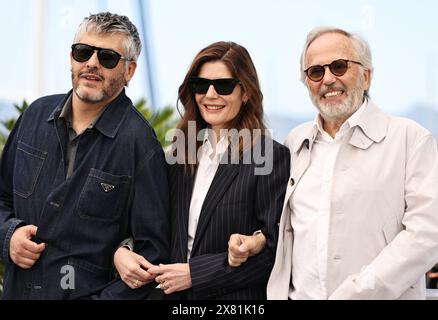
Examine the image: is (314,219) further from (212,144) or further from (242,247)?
(212,144)

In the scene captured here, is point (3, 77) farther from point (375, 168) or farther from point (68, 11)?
point (375, 168)

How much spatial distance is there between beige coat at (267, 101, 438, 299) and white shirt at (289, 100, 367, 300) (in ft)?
0.09

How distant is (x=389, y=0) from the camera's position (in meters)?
6.10

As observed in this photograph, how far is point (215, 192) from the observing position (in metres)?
2.23

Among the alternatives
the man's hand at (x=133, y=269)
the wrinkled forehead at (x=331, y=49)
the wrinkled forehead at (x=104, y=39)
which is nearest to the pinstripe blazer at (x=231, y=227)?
the man's hand at (x=133, y=269)

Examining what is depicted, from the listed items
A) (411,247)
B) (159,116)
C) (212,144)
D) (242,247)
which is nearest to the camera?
(411,247)

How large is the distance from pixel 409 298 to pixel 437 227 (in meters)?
0.27

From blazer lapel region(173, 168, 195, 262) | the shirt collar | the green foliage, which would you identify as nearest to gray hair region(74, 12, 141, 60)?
the shirt collar

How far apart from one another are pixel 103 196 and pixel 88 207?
0.23ft

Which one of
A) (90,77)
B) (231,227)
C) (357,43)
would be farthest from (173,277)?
(357,43)

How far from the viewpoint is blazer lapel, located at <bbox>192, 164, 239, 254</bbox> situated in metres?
2.20

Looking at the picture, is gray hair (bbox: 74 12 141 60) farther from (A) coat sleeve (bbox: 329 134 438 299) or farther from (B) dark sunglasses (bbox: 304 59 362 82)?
(A) coat sleeve (bbox: 329 134 438 299)

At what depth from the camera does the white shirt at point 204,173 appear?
2.26 meters

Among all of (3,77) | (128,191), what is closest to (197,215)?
(128,191)
